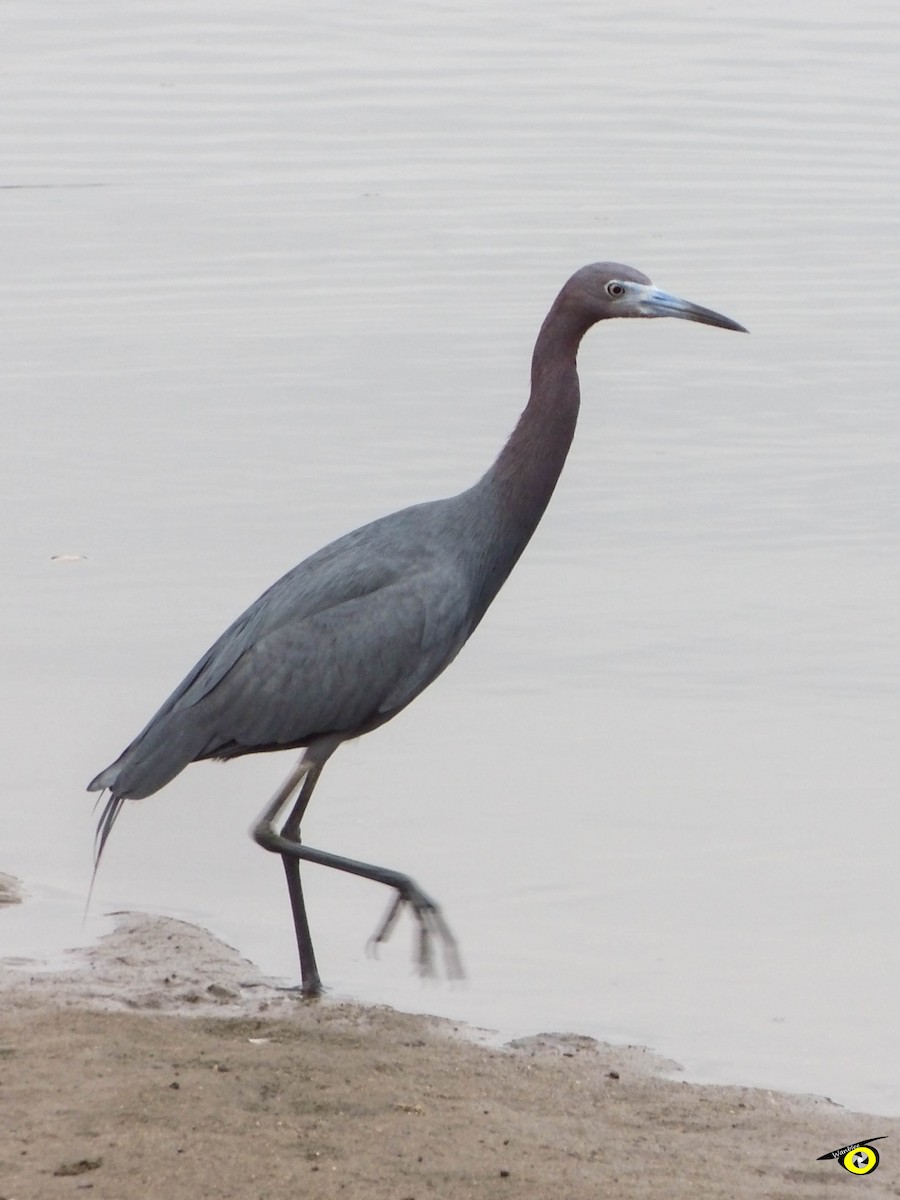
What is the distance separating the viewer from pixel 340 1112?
5.25 m

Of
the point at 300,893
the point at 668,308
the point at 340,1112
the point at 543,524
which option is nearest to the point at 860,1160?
the point at 340,1112

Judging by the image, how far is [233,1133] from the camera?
197 inches

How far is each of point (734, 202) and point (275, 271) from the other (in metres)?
4.28

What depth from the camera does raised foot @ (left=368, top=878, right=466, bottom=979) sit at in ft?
20.8

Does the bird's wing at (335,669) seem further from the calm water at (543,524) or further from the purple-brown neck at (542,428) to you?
the calm water at (543,524)

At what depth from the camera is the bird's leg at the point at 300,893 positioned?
20.9 ft

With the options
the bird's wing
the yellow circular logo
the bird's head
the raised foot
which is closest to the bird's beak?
the bird's head

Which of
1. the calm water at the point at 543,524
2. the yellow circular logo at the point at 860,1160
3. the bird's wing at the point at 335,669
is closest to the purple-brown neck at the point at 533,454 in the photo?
the bird's wing at the point at 335,669

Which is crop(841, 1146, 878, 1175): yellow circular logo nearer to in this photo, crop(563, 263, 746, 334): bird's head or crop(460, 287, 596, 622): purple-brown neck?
crop(460, 287, 596, 622): purple-brown neck

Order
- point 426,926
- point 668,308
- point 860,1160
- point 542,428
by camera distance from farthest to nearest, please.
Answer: point 542,428
point 668,308
point 426,926
point 860,1160

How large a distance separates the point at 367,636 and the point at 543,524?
4.25 m

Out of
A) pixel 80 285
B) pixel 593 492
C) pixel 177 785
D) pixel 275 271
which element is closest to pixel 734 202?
pixel 275 271

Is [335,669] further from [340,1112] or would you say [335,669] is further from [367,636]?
[340,1112]

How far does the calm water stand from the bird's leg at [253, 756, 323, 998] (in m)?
0.22
